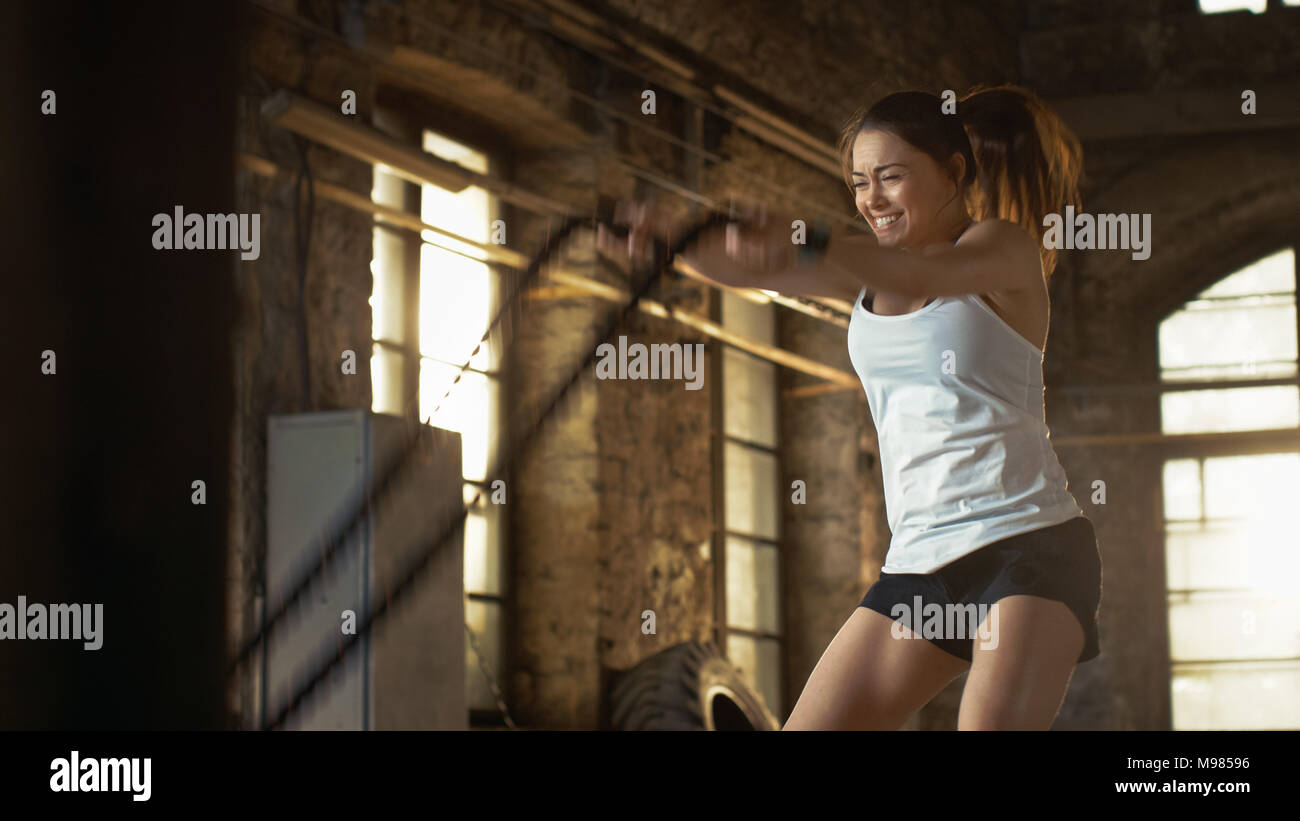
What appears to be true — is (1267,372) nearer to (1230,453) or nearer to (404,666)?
(1230,453)

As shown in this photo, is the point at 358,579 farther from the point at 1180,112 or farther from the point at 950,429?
the point at 1180,112

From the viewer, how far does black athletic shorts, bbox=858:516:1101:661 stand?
62.7 inches

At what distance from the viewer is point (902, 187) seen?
179cm

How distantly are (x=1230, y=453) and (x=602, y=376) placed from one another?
175 inches

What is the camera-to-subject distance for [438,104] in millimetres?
5512

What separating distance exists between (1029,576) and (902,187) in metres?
0.48

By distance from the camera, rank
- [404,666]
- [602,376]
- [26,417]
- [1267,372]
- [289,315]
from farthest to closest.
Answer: [1267,372] < [602,376] < [289,315] < [404,666] < [26,417]

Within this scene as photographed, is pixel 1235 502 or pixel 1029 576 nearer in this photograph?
pixel 1029 576

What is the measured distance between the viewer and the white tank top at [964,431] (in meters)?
1.64

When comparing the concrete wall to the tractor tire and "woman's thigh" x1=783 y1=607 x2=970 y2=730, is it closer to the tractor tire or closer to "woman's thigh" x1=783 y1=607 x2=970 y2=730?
the tractor tire

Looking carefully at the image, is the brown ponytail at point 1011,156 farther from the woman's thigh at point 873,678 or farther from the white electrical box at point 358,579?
the white electrical box at point 358,579

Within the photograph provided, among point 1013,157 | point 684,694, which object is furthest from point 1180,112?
point 1013,157

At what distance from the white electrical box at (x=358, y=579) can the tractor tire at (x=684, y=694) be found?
1322 millimetres
